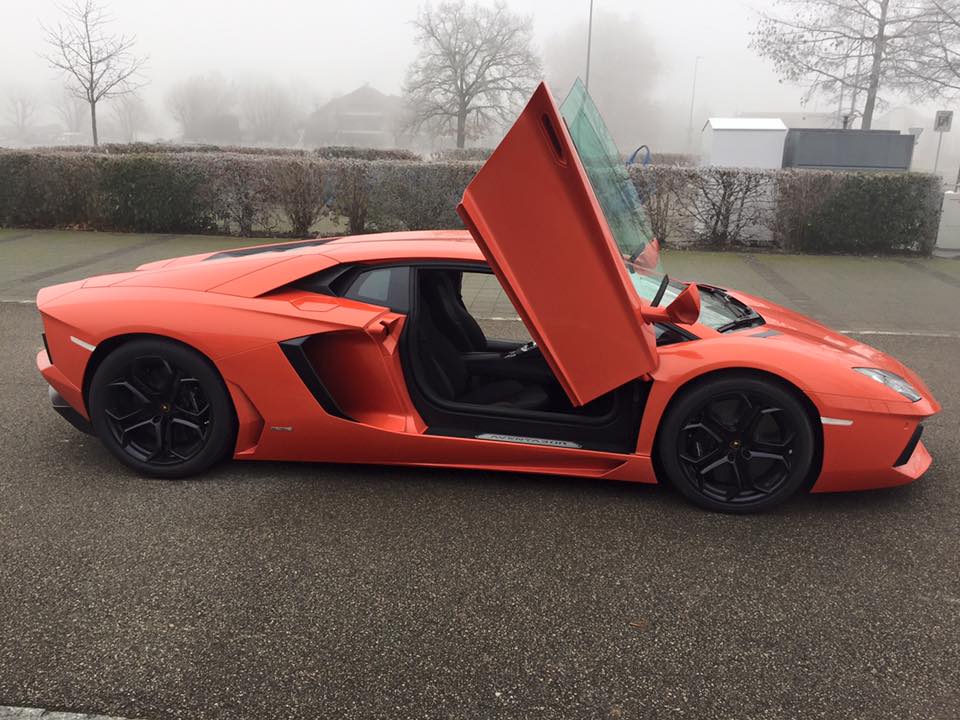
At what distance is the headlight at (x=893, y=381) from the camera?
3.16 meters

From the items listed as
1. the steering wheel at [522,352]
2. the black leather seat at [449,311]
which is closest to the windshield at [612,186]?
the steering wheel at [522,352]

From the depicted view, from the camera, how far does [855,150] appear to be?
594 inches

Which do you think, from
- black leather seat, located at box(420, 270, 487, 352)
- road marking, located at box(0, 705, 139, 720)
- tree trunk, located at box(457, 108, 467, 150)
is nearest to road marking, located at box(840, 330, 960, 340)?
black leather seat, located at box(420, 270, 487, 352)

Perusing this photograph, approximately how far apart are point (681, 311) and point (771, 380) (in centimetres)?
51

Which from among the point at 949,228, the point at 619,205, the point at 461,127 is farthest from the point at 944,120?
the point at 461,127

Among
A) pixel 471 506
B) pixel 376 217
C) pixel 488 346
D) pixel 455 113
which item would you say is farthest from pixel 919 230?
pixel 455 113

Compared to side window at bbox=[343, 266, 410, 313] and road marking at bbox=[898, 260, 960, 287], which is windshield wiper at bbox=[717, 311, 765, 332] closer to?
side window at bbox=[343, 266, 410, 313]

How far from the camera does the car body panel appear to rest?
266 cm

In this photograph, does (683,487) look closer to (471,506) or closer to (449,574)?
(471,506)

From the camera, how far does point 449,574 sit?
2746 millimetres

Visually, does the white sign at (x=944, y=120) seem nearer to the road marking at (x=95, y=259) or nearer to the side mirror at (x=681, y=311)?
the road marking at (x=95, y=259)

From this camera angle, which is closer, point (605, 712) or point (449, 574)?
point (605, 712)

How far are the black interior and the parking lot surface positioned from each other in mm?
308

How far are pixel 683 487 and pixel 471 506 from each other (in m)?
0.93
